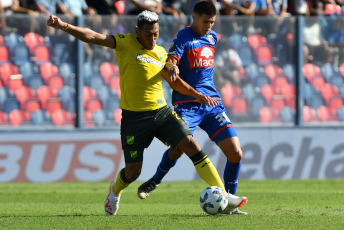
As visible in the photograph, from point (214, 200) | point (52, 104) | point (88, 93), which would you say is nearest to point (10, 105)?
point (52, 104)

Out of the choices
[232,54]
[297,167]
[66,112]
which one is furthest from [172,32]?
[297,167]

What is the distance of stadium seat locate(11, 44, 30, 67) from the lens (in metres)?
12.2

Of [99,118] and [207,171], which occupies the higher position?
[207,171]

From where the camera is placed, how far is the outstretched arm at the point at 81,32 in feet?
21.9

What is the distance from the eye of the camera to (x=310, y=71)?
536 inches

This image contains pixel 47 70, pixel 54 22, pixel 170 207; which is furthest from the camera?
pixel 47 70

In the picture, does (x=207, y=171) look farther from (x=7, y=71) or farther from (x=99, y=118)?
(x=7, y=71)

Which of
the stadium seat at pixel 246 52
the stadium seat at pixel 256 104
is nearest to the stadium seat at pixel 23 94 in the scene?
the stadium seat at pixel 246 52

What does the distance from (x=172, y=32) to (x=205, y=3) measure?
5.20 metres

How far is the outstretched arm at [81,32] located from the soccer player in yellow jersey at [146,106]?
0.10 m

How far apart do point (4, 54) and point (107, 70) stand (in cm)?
179

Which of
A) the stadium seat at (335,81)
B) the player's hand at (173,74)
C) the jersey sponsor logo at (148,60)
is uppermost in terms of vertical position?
the jersey sponsor logo at (148,60)

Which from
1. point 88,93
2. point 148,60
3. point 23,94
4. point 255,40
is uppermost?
point 148,60

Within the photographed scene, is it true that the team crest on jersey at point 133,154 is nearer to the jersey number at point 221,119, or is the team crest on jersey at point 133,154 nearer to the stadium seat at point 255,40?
the jersey number at point 221,119
